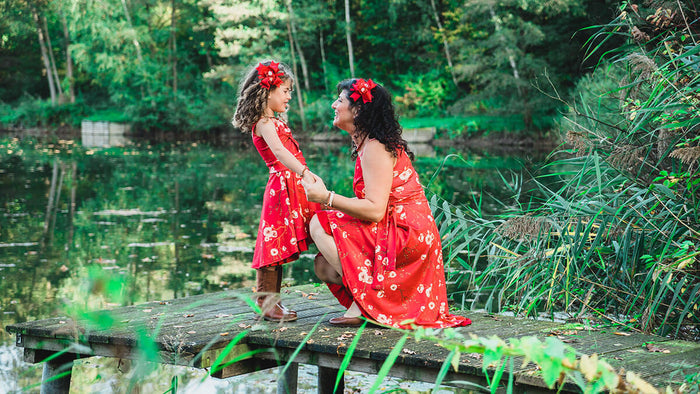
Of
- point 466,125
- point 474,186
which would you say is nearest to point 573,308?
point 474,186

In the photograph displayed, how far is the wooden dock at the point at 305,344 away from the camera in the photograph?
3160 millimetres

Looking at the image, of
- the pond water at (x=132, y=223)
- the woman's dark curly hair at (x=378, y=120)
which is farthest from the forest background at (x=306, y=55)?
the woman's dark curly hair at (x=378, y=120)

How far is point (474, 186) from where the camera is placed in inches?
568

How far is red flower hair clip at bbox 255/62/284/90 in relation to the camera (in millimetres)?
3875

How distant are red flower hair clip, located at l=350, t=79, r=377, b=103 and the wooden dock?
1.00 metres

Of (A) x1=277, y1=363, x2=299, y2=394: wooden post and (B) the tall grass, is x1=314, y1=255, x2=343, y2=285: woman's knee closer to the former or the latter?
(A) x1=277, y1=363, x2=299, y2=394: wooden post

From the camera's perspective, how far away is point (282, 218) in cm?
386

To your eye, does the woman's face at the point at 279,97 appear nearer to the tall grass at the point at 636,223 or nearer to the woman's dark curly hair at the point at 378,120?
the woman's dark curly hair at the point at 378,120

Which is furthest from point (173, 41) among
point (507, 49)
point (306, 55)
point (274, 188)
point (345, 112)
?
point (345, 112)

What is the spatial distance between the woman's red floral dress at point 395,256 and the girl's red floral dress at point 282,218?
0.65 feet

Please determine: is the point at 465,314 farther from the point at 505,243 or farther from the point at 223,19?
the point at 223,19

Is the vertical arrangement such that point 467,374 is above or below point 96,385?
above

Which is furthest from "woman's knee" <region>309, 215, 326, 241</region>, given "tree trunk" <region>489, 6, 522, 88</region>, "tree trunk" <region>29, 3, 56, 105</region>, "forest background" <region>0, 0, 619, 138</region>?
"tree trunk" <region>29, 3, 56, 105</region>

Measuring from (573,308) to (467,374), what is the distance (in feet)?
7.28
